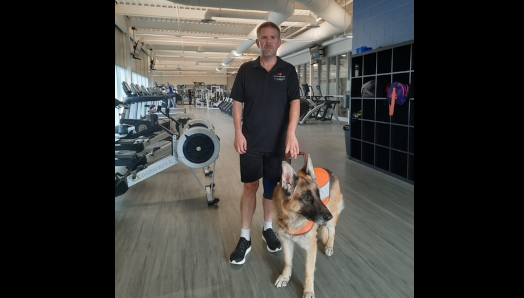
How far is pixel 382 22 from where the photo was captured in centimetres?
498

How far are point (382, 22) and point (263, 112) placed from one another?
3.73m

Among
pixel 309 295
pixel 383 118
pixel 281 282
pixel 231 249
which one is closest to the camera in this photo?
pixel 309 295

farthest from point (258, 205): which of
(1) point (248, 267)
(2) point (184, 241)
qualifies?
(1) point (248, 267)

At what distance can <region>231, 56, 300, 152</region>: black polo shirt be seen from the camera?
2.11m

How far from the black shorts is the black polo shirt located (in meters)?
0.05

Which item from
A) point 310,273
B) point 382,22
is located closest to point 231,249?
point 310,273

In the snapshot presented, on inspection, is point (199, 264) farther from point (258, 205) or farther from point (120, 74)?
point (120, 74)

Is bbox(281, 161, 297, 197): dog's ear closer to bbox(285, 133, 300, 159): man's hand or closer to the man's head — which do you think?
bbox(285, 133, 300, 159): man's hand

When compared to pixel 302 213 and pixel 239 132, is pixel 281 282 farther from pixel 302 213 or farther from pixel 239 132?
pixel 239 132

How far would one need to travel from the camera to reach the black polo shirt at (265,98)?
211 centimetres

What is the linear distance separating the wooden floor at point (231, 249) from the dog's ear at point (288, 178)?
1.86 feet
